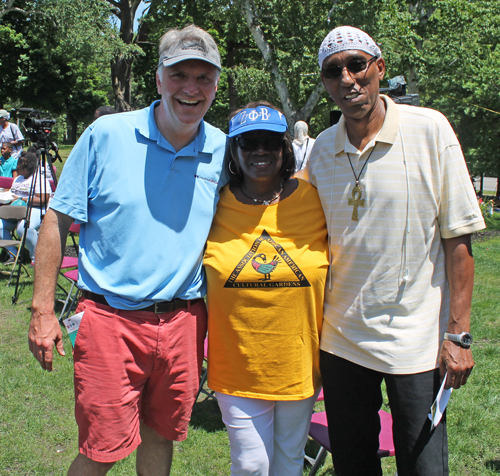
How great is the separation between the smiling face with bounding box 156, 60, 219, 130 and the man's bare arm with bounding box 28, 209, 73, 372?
699 millimetres

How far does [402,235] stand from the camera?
→ 2.02 metres

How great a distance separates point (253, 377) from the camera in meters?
2.25

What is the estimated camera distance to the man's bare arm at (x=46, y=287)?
2219mm

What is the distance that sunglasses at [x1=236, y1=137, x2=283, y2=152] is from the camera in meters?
2.38

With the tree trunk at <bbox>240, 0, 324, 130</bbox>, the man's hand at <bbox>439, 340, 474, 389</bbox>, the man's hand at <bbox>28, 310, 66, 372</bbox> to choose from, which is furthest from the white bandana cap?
the tree trunk at <bbox>240, 0, 324, 130</bbox>

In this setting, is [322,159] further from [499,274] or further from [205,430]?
[499,274]

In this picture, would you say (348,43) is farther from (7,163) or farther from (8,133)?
(8,133)

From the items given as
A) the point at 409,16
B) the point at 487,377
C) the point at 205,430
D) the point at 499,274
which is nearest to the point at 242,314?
the point at 205,430

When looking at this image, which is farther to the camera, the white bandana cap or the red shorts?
the red shorts

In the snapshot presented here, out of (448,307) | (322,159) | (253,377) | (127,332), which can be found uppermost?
(322,159)

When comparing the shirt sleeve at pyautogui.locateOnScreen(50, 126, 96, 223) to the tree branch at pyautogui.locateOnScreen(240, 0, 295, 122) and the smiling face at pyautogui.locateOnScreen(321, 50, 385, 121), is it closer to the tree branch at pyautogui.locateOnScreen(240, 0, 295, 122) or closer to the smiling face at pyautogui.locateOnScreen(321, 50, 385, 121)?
the smiling face at pyautogui.locateOnScreen(321, 50, 385, 121)

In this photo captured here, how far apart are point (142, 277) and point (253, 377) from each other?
689 millimetres

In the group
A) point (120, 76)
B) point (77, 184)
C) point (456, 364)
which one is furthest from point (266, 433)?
point (120, 76)

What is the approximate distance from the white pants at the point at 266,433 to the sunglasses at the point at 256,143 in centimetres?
120
